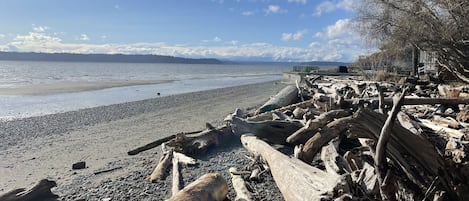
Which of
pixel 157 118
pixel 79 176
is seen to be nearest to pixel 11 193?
pixel 79 176

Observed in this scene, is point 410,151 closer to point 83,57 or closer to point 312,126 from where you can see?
point 312,126

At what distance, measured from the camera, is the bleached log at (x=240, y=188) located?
5.61 meters

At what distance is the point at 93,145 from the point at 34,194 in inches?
206

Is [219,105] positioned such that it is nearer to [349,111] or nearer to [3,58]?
[349,111]

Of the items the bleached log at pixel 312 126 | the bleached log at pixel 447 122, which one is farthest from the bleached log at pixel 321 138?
the bleached log at pixel 447 122

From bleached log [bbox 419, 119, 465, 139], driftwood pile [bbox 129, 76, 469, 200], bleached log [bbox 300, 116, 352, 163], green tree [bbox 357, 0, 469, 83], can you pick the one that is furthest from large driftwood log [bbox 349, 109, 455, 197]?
green tree [bbox 357, 0, 469, 83]

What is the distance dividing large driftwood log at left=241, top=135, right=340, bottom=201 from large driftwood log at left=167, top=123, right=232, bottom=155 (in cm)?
278

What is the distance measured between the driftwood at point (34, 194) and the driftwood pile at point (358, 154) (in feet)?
5.43

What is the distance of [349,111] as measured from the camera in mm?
8164

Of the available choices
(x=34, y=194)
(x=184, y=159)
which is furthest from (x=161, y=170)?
(x=34, y=194)

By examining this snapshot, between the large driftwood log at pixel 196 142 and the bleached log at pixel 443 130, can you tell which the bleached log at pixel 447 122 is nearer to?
the bleached log at pixel 443 130

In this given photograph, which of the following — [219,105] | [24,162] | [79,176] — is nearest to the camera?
[79,176]

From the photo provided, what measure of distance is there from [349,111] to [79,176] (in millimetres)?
5562

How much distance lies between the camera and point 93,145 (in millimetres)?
11500
